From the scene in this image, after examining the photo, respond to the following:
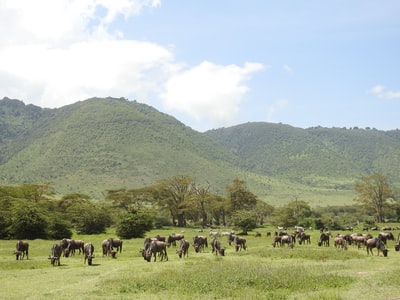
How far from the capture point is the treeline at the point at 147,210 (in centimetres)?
6397

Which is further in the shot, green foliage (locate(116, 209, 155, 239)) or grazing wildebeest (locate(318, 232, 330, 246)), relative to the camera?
green foliage (locate(116, 209, 155, 239))

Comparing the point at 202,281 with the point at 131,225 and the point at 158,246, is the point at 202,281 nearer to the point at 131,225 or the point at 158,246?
the point at 158,246

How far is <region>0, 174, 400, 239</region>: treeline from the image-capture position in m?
64.0

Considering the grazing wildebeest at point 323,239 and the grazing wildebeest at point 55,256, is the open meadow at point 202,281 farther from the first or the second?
the grazing wildebeest at point 323,239

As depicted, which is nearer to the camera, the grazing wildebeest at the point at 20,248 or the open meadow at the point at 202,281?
the open meadow at the point at 202,281

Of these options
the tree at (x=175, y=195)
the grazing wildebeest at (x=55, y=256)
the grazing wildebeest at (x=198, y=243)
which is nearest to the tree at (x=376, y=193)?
the tree at (x=175, y=195)

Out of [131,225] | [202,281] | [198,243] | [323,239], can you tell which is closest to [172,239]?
[198,243]

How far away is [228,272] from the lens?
2581 cm

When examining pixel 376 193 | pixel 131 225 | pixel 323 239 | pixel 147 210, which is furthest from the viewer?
pixel 376 193

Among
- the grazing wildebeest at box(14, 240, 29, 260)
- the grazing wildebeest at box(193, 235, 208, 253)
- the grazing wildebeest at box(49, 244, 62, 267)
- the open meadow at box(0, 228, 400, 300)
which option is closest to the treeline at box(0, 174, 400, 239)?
the grazing wildebeest at box(193, 235, 208, 253)

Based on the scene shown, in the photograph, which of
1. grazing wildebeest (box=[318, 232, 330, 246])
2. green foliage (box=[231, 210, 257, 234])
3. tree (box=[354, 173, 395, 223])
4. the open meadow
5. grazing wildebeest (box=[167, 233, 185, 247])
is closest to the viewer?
the open meadow

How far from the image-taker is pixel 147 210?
76188mm

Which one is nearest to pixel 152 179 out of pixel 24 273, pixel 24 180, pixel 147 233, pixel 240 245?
pixel 24 180

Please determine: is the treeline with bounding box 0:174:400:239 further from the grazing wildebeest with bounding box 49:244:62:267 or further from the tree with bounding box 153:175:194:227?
the grazing wildebeest with bounding box 49:244:62:267
